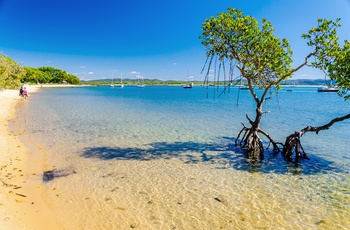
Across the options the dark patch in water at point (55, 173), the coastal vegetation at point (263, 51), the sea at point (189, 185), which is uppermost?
the coastal vegetation at point (263, 51)

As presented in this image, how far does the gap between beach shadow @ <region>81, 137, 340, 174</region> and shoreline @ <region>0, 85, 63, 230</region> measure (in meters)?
2.85

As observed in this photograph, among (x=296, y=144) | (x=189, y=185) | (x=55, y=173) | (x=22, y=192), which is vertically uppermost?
(x=296, y=144)

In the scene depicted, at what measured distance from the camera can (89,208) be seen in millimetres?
7441

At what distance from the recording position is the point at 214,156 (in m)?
13.3

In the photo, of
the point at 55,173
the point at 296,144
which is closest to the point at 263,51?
the point at 296,144

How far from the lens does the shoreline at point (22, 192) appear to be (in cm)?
641

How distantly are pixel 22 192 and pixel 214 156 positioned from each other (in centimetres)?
882

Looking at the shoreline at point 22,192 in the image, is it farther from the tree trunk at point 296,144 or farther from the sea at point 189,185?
the tree trunk at point 296,144

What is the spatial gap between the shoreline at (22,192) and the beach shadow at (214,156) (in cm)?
285

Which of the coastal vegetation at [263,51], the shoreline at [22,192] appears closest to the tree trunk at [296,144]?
the coastal vegetation at [263,51]

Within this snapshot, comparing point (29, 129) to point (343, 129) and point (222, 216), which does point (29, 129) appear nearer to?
point (222, 216)

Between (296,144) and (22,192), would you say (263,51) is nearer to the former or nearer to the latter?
(296,144)

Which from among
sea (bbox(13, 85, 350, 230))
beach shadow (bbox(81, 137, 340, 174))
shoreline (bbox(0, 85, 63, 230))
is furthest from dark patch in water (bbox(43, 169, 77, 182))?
beach shadow (bbox(81, 137, 340, 174))

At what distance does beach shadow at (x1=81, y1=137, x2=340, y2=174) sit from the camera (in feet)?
37.3
